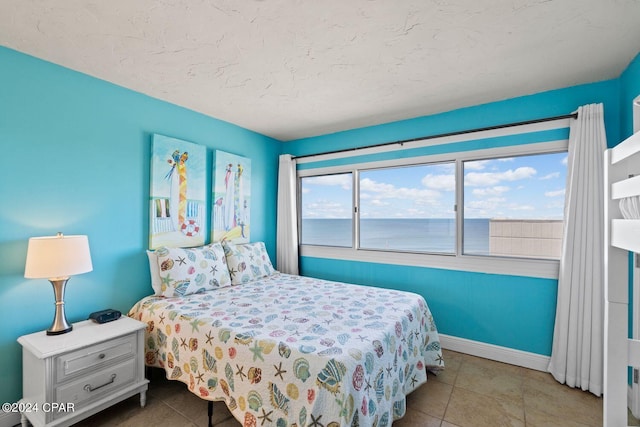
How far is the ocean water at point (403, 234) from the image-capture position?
2.88 m

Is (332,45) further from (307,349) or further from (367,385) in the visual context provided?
(367,385)

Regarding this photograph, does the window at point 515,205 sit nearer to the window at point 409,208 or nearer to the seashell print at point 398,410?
the window at point 409,208

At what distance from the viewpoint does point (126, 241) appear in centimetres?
243

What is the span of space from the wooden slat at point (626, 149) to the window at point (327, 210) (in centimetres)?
270

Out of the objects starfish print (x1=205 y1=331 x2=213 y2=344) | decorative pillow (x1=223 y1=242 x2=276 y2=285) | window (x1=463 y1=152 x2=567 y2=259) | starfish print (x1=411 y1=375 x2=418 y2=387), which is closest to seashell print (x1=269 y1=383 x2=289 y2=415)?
starfish print (x1=205 y1=331 x2=213 y2=344)

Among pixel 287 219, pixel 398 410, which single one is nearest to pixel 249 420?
pixel 398 410

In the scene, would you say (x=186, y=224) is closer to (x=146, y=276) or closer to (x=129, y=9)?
(x=146, y=276)

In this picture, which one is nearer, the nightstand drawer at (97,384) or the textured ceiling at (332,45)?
the textured ceiling at (332,45)

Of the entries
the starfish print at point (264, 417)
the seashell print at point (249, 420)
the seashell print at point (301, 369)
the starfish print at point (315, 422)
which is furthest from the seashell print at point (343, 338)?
the seashell print at point (249, 420)

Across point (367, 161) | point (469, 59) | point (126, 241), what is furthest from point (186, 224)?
point (469, 59)

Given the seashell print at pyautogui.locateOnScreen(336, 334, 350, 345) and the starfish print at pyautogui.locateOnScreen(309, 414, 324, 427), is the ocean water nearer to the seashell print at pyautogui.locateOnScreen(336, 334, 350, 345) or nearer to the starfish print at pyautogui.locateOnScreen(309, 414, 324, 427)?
the seashell print at pyautogui.locateOnScreen(336, 334, 350, 345)

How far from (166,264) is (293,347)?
5.04 ft

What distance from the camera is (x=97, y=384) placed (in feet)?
5.96

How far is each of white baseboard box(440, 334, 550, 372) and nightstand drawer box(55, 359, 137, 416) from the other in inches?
104
